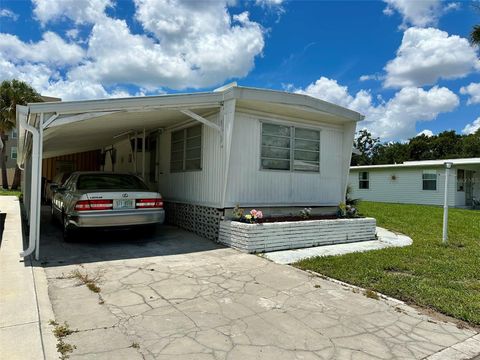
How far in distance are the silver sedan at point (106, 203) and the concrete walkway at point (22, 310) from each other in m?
1.18

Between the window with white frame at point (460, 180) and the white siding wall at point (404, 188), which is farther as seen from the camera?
the window with white frame at point (460, 180)

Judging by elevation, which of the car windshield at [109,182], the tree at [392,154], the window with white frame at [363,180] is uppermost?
the tree at [392,154]

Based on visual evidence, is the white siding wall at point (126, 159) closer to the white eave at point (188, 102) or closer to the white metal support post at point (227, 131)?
the white metal support post at point (227, 131)

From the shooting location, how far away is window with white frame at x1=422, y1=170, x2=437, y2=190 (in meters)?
21.9

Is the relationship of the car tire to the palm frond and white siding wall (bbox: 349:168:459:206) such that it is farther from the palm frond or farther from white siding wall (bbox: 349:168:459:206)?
white siding wall (bbox: 349:168:459:206)

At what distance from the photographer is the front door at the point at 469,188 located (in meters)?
23.3

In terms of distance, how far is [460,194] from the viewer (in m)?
22.7

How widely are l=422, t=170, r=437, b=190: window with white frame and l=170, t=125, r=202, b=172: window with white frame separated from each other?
58.8ft

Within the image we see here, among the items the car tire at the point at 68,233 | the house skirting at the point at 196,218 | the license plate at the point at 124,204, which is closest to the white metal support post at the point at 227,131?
the house skirting at the point at 196,218

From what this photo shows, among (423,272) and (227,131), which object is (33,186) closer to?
(227,131)

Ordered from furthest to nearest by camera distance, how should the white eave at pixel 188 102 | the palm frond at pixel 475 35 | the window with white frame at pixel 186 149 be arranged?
the palm frond at pixel 475 35 → the window with white frame at pixel 186 149 → the white eave at pixel 188 102

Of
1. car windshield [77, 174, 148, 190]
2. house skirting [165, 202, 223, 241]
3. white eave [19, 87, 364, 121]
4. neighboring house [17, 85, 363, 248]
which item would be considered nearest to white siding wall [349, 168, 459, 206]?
neighboring house [17, 85, 363, 248]

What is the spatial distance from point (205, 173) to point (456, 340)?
5.89 meters

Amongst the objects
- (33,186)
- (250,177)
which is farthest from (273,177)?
(33,186)
